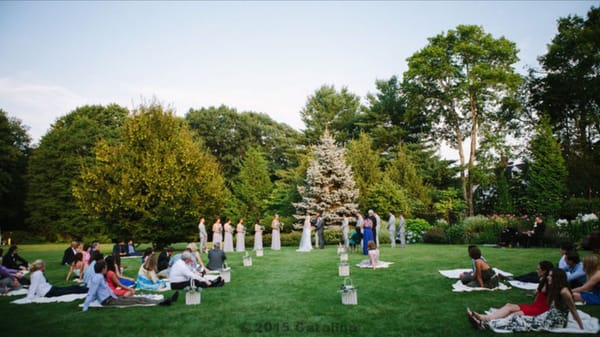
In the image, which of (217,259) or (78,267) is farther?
(78,267)

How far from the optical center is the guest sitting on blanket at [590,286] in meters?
7.42

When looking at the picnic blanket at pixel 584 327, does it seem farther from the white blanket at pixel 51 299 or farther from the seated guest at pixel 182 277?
the white blanket at pixel 51 299

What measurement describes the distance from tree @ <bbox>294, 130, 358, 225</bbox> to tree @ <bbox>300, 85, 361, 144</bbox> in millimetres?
12642

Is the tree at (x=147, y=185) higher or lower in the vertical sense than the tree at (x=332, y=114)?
lower

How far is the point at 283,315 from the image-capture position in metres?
7.37

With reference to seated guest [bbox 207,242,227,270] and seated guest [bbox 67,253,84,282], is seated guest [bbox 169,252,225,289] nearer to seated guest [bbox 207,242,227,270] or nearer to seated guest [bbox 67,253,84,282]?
seated guest [bbox 207,242,227,270]

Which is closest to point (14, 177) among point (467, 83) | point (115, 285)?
point (115, 285)

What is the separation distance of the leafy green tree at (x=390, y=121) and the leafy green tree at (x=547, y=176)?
11521mm

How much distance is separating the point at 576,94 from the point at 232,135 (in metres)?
36.5

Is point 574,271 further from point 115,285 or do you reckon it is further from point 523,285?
point 115,285

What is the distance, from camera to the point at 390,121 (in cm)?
4162

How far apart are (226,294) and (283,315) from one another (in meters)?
2.80

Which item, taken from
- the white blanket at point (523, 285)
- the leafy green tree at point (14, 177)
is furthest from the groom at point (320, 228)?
the leafy green tree at point (14, 177)

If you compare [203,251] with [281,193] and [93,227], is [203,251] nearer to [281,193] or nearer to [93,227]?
[281,193]
